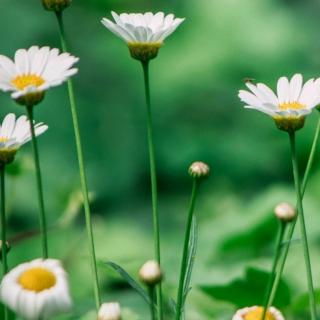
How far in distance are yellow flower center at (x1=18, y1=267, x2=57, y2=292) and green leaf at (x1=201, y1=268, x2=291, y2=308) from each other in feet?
1.31

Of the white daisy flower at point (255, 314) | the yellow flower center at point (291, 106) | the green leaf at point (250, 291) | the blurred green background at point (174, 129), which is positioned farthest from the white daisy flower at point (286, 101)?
the blurred green background at point (174, 129)

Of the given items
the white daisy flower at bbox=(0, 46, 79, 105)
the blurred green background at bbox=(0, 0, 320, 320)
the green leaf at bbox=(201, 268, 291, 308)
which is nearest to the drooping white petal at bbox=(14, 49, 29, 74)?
the white daisy flower at bbox=(0, 46, 79, 105)

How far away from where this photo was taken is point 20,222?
178 centimetres

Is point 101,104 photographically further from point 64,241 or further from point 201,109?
point 64,241

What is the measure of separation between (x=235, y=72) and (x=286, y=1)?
334mm

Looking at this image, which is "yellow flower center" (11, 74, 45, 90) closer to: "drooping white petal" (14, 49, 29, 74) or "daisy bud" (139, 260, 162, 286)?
"drooping white petal" (14, 49, 29, 74)

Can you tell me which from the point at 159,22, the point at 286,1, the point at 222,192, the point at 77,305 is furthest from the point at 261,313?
the point at 286,1

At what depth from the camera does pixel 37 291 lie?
499 millimetres

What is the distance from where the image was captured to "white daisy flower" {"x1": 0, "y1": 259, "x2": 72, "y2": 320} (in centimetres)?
49

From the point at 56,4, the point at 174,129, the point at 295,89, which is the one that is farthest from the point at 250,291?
the point at 174,129

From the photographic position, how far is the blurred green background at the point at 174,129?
60.9 inches

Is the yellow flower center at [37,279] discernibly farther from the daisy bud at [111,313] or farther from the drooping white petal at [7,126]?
the drooping white petal at [7,126]

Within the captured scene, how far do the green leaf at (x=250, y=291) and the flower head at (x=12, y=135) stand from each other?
0.31m

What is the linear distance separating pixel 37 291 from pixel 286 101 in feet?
0.81
